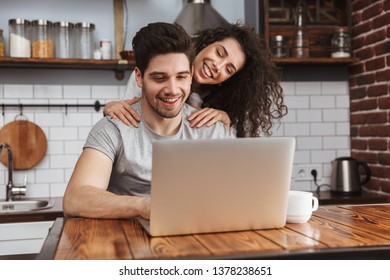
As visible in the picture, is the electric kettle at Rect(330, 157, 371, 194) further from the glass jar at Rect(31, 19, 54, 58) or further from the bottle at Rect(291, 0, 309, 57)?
the glass jar at Rect(31, 19, 54, 58)

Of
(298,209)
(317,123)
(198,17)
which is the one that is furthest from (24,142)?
(298,209)

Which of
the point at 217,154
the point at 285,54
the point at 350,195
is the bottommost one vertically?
the point at 350,195

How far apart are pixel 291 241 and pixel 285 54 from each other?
219 centimetres

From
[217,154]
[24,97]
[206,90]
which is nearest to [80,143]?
[24,97]

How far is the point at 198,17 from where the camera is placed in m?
2.93

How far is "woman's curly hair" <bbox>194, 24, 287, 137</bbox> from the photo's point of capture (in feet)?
7.93

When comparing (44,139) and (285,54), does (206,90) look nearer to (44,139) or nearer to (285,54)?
(285,54)

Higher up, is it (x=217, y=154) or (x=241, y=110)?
(x=241, y=110)

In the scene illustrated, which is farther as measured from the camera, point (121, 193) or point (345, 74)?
point (345, 74)

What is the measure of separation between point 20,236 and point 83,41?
1.16m

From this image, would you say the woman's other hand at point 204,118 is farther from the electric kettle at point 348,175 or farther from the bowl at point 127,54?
the electric kettle at point 348,175

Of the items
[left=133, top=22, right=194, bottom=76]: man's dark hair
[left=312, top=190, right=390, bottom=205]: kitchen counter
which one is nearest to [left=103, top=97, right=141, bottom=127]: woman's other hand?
[left=133, top=22, right=194, bottom=76]: man's dark hair

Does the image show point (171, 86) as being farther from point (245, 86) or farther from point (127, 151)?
point (245, 86)

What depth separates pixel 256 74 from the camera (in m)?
2.43
